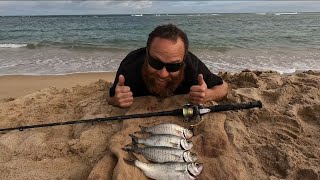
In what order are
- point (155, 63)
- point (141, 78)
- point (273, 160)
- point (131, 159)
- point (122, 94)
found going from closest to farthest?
point (131, 159) < point (273, 160) < point (155, 63) < point (122, 94) < point (141, 78)

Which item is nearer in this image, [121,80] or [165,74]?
[165,74]

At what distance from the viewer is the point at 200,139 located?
11.0 ft

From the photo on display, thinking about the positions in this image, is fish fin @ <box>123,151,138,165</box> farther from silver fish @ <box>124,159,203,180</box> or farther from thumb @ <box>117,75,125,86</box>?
thumb @ <box>117,75,125,86</box>

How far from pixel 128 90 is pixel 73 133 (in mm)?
881

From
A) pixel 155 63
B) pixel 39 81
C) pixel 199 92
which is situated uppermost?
pixel 155 63

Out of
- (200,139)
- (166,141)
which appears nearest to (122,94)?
(166,141)

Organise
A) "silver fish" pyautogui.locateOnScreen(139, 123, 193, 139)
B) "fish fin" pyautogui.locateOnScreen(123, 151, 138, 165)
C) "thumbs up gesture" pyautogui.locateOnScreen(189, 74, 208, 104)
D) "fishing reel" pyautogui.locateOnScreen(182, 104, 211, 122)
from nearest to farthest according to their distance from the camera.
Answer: "fish fin" pyautogui.locateOnScreen(123, 151, 138, 165) → "silver fish" pyautogui.locateOnScreen(139, 123, 193, 139) → "fishing reel" pyautogui.locateOnScreen(182, 104, 211, 122) → "thumbs up gesture" pyautogui.locateOnScreen(189, 74, 208, 104)

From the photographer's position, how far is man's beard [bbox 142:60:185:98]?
3.76 metres

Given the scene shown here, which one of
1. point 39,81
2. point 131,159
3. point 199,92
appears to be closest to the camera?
point 131,159

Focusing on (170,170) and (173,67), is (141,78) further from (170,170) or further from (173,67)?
(170,170)

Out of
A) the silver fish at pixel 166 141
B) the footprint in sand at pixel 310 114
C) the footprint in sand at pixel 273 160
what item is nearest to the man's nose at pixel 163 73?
the silver fish at pixel 166 141

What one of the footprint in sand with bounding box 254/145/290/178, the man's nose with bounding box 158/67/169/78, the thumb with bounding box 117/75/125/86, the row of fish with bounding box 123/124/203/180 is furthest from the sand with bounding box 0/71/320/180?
the man's nose with bounding box 158/67/169/78

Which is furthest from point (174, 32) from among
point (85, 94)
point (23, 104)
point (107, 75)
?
point (107, 75)

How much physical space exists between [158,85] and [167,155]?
3.65 ft
